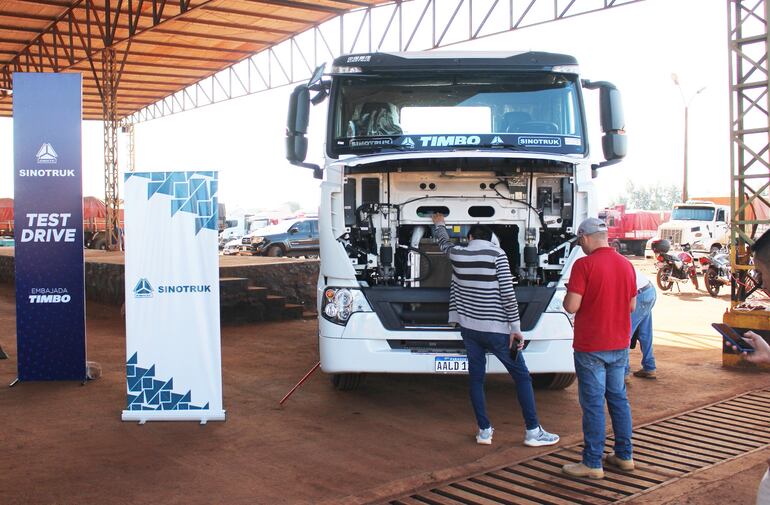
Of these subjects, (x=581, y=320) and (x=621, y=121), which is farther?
(x=621, y=121)

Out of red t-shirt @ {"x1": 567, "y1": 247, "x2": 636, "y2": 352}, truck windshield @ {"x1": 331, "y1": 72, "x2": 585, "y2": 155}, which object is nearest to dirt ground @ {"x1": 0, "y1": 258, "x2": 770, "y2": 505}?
red t-shirt @ {"x1": 567, "y1": 247, "x2": 636, "y2": 352}

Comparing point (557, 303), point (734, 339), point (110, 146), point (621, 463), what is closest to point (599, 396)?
point (621, 463)

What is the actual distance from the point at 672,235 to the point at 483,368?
84.2 feet

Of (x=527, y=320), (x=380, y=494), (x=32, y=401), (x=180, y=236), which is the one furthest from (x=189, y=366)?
(x=527, y=320)

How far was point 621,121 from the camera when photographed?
22.8 ft

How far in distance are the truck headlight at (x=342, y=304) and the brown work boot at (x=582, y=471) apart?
7.05 ft

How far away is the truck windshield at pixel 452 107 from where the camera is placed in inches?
273

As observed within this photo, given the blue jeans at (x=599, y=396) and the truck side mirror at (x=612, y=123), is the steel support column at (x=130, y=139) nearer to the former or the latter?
the truck side mirror at (x=612, y=123)

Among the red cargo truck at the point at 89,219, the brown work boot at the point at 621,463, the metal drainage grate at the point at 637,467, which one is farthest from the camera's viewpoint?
the red cargo truck at the point at 89,219

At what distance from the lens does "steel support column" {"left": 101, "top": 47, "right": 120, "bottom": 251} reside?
23.5 meters

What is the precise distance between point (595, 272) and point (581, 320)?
1.13 feet

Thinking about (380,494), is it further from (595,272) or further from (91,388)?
(91,388)

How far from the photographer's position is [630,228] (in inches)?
1521

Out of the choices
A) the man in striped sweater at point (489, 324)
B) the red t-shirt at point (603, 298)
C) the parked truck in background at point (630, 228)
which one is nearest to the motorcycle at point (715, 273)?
the man in striped sweater at point (489, 324)
